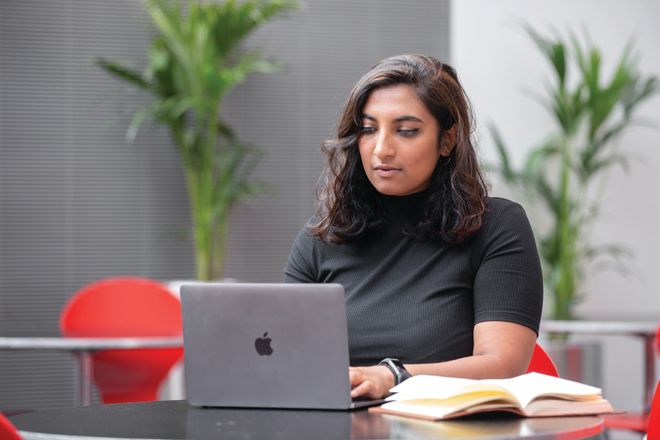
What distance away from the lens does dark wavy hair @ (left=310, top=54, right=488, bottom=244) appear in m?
2.11

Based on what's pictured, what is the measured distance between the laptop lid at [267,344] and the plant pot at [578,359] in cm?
346

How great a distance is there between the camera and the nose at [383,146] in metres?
2.05

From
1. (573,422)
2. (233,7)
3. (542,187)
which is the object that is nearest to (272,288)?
(573,422)

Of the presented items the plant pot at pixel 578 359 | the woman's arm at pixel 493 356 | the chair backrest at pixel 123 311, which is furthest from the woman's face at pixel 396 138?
the plant pot at pixel 578 359

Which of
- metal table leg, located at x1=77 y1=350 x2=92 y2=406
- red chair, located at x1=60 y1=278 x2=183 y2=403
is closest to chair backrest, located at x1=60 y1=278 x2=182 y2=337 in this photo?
red chair, located at x1=60 y1=278 x2=183 y2=403

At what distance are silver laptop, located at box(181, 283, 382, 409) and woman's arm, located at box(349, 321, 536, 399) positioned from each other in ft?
0.57

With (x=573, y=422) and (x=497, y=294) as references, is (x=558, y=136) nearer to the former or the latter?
(x=497, y=294)

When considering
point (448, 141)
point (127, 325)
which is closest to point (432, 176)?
point (448, 141)

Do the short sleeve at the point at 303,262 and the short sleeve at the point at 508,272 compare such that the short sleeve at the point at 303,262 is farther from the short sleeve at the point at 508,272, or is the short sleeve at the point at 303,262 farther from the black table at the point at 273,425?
the black table at the point at 273,425

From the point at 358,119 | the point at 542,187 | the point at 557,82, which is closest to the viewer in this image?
the point at 358,119

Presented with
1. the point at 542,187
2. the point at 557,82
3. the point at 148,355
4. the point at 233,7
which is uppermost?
the point at 233,7

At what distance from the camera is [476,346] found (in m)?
1.95

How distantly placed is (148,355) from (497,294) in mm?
2520

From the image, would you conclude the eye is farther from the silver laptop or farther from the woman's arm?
the silver laptop
